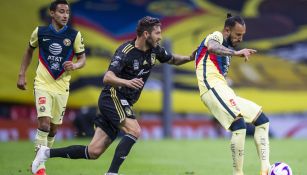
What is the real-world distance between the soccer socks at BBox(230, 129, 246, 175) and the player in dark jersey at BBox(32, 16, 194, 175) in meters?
1.30

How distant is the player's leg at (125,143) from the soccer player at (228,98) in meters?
1.26

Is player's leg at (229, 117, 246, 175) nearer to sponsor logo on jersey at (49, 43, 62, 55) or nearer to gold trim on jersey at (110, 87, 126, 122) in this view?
gold trim on jersey at (110, 87, 126, 122)

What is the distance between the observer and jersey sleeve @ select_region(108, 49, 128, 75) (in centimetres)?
962

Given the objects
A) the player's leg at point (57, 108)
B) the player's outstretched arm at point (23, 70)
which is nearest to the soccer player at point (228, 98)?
the player's leg at point (57, 108)

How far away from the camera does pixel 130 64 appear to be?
983 cm

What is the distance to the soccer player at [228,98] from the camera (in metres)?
10.1

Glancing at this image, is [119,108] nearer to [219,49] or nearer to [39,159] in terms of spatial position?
[39,159]

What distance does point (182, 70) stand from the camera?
23625mm

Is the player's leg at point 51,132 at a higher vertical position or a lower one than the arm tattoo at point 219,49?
lower

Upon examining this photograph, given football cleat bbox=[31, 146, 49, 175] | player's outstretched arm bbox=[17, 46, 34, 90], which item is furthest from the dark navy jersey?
player's outstretched arm bbox=[17, 46, 34, 90]

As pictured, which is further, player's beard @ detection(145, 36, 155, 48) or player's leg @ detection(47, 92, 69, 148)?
player's leg @ detection(47, 92, 69, 148)

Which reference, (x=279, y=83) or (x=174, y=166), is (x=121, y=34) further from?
(x=174, y=166)

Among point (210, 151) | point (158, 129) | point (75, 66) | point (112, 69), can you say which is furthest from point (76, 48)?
point (158, 129)

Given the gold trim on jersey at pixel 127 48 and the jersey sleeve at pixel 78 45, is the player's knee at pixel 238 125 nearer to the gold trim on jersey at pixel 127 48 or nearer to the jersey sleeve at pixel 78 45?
the gold trim on jersey at pixel 127 48
